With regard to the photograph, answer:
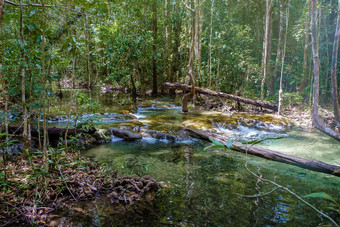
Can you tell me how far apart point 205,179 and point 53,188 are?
105 inches

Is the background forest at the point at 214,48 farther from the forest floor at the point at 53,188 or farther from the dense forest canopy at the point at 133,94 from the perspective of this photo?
the forest floor at the point at 53,188

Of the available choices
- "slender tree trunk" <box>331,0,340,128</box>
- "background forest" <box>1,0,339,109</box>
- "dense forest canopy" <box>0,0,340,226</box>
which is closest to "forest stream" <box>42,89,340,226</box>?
"dense forest canopy" <box>0,0,340,226</box>

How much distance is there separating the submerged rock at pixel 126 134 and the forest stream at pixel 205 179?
0.18m

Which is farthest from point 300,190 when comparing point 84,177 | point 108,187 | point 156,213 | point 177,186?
point 84,177

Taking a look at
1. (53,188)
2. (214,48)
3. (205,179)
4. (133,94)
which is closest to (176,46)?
(214,48)

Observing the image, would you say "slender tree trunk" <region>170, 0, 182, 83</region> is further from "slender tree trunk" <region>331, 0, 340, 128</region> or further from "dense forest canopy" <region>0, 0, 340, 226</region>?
"slender tree trunk" <region>331, 0, 340, 128</region>

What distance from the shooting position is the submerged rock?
776 centimetres

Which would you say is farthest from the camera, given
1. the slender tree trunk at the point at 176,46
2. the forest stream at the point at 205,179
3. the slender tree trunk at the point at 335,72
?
the slender tree trunk at the point at 176,46

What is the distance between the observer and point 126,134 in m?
7.82

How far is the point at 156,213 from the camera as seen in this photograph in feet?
10.4

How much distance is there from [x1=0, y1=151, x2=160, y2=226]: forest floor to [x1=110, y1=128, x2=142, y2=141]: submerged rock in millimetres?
3631

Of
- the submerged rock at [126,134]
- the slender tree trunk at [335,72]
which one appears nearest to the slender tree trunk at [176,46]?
the submerged rock at [126,134]

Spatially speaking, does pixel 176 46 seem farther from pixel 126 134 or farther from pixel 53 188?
pixel 53 188

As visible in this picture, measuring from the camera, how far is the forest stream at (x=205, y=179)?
3074 millimetres
